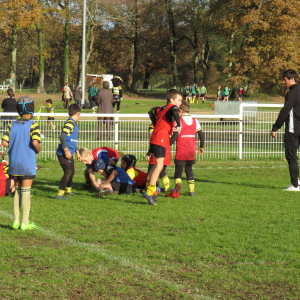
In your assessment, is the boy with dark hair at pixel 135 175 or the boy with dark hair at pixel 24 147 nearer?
the boy with dark hair at pixel 24 147

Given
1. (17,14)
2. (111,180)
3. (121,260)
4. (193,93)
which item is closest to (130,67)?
(193,93)

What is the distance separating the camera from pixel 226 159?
13836 mm

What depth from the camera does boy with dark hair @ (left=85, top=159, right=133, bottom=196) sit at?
8.51 meters

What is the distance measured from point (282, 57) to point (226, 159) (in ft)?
80.7

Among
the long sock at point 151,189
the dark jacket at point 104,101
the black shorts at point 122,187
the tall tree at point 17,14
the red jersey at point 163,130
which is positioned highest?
the tall tree at point 17,14

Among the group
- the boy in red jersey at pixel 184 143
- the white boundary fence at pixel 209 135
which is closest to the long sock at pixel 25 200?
the boy in red jersey at pixel 184 143

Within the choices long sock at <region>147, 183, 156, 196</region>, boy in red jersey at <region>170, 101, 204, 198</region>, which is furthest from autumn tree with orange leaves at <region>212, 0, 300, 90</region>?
long sock at <region>147, 183, 156, 196</region>

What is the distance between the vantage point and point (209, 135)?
45.1 ft

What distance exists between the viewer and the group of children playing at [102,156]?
595cm

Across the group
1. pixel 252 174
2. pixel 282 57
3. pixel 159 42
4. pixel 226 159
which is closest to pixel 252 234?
pixel 252 174

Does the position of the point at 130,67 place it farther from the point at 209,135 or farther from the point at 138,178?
the point at 138,178

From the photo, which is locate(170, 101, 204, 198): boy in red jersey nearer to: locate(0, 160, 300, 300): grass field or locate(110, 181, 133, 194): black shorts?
locate(0, 160, 300, 300): grass field

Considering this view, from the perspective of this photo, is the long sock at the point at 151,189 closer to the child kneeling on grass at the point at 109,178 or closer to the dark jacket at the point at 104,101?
the child kneeling on grass at the point at 109,178

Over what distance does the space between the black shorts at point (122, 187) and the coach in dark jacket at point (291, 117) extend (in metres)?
2.80
